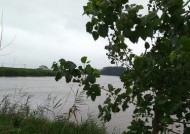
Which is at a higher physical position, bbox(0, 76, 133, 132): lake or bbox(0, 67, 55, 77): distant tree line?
bbox(0, 67, 55, 77): distant tree line

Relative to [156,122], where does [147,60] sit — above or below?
above

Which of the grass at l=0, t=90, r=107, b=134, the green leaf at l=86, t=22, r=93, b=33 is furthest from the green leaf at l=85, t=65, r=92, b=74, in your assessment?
the grass at l=0, t=90, r=107, b=134

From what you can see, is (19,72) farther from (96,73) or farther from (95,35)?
(95,35)

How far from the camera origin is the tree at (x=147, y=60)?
7.97ft

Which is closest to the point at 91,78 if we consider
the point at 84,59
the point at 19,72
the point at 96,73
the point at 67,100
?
the point at 96,73

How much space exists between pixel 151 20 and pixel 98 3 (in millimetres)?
494

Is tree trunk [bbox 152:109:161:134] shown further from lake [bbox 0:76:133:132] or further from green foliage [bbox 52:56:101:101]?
lake [bbox 0:76:133:132]

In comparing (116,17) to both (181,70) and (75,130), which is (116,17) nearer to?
(181,70)

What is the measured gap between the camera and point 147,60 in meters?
2.94

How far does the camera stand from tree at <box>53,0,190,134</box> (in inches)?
95.7

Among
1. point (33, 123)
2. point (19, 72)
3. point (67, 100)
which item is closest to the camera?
point (33, 123)

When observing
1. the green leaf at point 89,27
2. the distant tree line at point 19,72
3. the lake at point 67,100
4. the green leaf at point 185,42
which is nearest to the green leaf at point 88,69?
the green leaf at point 89,27

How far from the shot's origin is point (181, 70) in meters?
2.67

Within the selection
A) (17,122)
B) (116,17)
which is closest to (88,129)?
(17,122)
